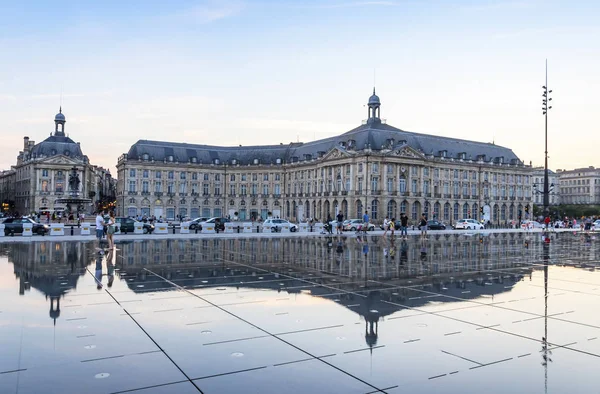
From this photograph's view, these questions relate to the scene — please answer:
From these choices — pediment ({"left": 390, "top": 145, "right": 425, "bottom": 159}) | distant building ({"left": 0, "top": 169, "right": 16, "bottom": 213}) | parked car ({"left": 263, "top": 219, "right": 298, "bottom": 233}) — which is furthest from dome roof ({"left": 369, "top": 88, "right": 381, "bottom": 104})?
distant building ({"left": 0, "top": 169, "right": 16, "bottom": 213})

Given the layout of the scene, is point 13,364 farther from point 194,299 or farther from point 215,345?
point 194,299

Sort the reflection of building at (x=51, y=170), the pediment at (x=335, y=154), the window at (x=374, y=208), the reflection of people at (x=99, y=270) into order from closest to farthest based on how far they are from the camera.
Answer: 1. the reflection of people at (x=99, y=270)
2. the window at (x=374, y=208)
3. the pediment at (x=335, y=154)
4. the reflection of building at (x=51, y=170)

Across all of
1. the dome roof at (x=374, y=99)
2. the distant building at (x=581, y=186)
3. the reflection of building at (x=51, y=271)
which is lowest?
the reflection of building at (x=51, y=271)

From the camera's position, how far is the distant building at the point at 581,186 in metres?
176

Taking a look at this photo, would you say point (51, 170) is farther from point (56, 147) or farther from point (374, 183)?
point (374, 183)

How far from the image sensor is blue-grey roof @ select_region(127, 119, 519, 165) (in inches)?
3501

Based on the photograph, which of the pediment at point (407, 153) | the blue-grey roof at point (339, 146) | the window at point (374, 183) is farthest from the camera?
the blue-grey roof at point (339, 146)

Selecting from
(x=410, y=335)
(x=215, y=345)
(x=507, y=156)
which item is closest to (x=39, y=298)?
(x=215, y=345)

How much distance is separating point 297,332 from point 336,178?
82996mm

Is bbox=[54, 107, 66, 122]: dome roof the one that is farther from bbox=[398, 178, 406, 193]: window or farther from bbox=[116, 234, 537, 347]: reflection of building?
bbox=[116, 234, 537, 347]: reflection of building

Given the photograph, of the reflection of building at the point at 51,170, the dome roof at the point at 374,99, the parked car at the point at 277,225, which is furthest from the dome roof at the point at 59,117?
the parked car at the point at 277,225

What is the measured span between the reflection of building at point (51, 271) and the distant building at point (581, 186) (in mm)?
189480

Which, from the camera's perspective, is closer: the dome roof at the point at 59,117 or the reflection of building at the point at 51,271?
the reflection of building at the point at 51,271

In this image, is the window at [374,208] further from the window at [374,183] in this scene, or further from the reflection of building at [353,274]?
the reflection of building at [353,274]
